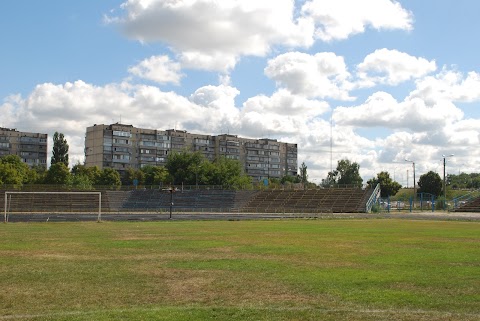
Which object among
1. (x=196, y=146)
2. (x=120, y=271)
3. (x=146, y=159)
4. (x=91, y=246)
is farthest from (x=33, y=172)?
(x=120, y=271)

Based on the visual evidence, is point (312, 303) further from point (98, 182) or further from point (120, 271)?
point (98, 182)

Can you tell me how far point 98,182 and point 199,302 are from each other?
415ft

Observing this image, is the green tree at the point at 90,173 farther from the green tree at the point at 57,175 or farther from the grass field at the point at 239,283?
the grass field at the point at 239,283

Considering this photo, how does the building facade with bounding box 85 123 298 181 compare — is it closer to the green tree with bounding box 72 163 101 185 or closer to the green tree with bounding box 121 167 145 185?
the green tree with bounding box 121 167 145 185

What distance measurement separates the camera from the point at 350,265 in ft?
57.1

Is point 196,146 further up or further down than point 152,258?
further up

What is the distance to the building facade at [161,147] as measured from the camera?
6147 inches

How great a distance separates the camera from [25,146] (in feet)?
547

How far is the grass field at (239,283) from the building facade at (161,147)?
413 feet

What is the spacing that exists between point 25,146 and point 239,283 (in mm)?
167058

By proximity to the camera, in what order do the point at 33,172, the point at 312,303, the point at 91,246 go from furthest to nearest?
the point at 33,172 → the point at 91,246 → the point at 312,303

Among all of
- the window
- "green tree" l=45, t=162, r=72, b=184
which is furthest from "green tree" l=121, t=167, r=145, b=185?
"green tree" l=45, t=162, r=72, b=184

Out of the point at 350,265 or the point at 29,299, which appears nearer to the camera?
the point at 29,299

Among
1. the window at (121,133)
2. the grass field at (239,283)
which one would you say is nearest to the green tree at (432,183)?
the window at (121,133)
